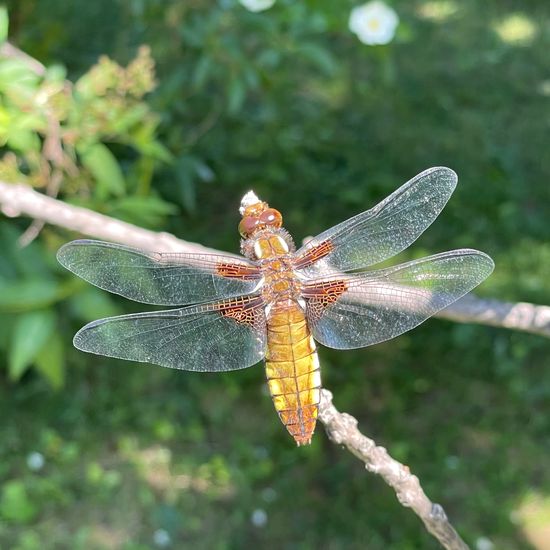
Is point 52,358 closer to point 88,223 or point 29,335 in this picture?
point 29,335

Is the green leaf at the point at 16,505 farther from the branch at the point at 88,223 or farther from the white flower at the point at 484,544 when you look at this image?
the white flower at the point at 484,544

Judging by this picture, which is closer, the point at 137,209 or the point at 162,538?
the point at 137,209

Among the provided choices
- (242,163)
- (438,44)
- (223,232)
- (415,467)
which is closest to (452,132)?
(438,44)

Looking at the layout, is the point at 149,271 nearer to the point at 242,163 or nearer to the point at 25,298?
the point at 25,298

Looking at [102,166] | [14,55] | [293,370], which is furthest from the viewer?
[102,166]

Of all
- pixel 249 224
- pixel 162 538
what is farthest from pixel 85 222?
pixel 162 538

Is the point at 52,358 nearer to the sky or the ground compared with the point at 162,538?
nearer to the sky

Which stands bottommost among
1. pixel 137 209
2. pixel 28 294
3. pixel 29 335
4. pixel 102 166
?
pixel 29 335
